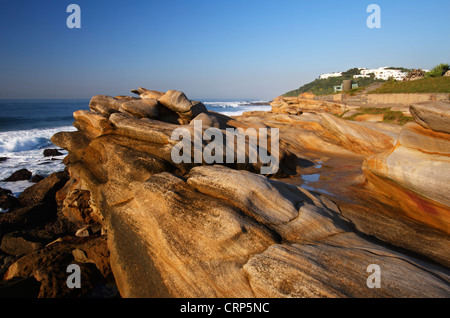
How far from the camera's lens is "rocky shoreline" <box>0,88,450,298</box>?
4.04 metres

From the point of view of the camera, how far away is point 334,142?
14578 mm

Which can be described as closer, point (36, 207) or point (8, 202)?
point (36, 207)

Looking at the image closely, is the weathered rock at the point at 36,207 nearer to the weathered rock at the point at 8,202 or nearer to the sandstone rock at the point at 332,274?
the weathered rock at the point at 8,202

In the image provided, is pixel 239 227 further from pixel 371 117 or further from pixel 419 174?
pixel 371 117

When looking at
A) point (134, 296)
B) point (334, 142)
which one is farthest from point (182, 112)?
point (134, 296)

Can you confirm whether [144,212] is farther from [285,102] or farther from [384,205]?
[285,102]

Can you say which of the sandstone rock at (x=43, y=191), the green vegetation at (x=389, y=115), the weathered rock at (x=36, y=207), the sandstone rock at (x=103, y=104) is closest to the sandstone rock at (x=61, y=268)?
the weathered rock at (x=36, y=207)

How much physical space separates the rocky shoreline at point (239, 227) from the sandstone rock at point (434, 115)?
1.1 inches

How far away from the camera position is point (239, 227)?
15.3 ft

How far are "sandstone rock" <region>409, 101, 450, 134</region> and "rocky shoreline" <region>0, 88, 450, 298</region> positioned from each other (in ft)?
0.09

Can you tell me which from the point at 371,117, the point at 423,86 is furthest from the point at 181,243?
the point at 423,86

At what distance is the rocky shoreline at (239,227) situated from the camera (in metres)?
4.04

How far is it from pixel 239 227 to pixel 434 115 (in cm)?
590

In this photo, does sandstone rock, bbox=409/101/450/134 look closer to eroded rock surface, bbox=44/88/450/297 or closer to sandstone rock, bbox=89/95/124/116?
eroded rock surface, bbox=44/88/450/297
